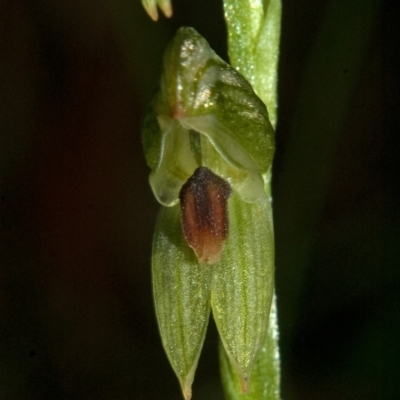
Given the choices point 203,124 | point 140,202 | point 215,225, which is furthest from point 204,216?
point 140,202

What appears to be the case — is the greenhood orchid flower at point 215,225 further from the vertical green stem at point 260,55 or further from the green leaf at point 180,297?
the vertical green stem at point 260,55

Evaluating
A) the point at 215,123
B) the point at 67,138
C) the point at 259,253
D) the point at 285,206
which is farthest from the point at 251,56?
the point at 67,138

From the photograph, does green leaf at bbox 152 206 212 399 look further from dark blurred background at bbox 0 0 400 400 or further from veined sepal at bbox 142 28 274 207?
dark blurred background at bbox 0 0 400 400

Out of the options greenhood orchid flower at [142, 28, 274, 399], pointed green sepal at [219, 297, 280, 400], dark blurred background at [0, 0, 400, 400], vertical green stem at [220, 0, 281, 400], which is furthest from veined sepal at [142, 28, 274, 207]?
dark blurred background at [0, 0, 400, 400]

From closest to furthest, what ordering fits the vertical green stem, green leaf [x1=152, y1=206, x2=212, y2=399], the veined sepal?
the veined sepal < green leaf [x1=152, y1=206, x2=212, y2=399] < the vertical green stem

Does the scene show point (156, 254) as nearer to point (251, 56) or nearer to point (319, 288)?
point (251, 56)

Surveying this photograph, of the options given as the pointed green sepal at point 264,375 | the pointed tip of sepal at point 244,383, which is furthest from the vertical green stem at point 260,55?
the pointed tip of sepal at point 244,383

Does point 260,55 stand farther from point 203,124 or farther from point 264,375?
point 264,375
